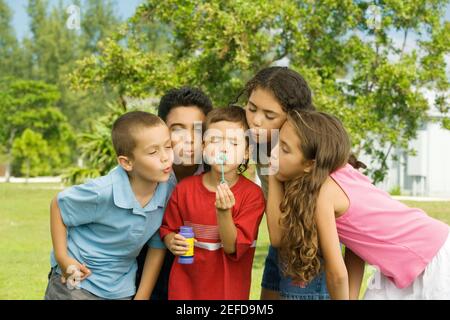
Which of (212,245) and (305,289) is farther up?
(212,245)

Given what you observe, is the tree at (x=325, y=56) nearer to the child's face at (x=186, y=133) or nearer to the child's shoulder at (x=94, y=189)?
the child's face at (x=186, y=133)

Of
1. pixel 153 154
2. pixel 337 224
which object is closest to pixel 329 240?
pixel 337 224

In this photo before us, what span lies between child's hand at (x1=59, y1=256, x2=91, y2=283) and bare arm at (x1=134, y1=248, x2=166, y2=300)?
23 cm

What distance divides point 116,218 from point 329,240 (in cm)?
83

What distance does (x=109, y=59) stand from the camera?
371 inches

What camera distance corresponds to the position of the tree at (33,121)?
133ft

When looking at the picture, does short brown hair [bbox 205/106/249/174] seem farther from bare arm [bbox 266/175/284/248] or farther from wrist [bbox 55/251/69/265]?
wrist [bbox 55/251/69/265]

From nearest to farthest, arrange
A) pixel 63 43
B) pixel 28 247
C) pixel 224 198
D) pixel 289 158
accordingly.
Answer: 1. pixel 224 198
2. pixel 289 158
3. pixel 28 247
4. pixel 63 43

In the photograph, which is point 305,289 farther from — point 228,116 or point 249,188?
point 228,116

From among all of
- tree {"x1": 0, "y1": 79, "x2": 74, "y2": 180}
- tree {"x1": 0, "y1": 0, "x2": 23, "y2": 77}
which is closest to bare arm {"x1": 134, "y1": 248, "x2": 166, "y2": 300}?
tree {"x1": 0, "y1": 0, "x2": 23, "y2": 77}

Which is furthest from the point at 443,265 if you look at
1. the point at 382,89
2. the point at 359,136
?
the point at 382,89

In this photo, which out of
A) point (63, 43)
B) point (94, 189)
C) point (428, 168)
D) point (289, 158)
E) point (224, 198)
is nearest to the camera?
point (224, 198)

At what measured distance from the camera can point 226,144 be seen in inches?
104
